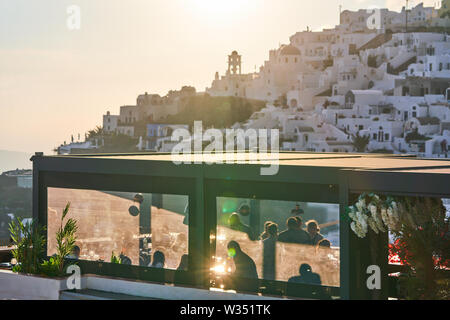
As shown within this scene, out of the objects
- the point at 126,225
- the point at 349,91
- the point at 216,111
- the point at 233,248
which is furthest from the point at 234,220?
the point at 216,111

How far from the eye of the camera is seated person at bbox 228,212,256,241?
9.47m

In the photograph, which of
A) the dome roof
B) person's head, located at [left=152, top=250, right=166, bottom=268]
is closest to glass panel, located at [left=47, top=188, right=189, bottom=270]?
person's head, located at [left=152, top=250, right=166, bottom=268]

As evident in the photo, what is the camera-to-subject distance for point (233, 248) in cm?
957

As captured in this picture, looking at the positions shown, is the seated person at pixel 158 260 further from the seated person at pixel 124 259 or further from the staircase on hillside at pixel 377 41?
the staircase on hillside at pixel 377 41

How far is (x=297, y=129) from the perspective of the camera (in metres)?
82.9

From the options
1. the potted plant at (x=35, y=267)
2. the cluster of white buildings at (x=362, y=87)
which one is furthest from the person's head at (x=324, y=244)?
the cluster of white buildings at (x=362, y=87)

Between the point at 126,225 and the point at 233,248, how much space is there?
172cm

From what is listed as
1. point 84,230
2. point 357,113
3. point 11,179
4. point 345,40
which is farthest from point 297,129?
point 84,230

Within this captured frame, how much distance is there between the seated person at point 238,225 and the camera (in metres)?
9.47

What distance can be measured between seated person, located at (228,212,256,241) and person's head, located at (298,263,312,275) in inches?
29.0

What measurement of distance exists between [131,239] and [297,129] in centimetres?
7326

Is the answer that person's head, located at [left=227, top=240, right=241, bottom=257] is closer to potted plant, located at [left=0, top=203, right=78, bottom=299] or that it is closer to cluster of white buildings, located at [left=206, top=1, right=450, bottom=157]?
potted plant, located at [left=0, top=203, right=78, bottom=299]

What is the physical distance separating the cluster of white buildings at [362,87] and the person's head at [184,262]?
203 ft

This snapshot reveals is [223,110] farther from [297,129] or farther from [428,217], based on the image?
[428,217]
